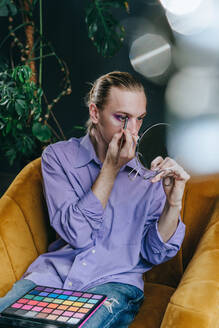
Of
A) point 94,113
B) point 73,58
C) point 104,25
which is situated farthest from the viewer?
point 73,58

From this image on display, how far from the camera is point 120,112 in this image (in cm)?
121

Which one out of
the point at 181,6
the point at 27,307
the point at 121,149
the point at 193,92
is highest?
the point at 181,6

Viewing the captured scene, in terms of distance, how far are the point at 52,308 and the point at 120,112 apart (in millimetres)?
603

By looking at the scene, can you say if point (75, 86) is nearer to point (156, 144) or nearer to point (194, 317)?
point (156, 144)

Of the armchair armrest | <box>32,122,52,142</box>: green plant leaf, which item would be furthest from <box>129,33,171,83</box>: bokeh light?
the armchair armrest

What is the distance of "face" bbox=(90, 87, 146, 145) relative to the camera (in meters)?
1.20

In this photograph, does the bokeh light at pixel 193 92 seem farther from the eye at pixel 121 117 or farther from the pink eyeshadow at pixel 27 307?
the pink eyeshadow at pixel 27 307

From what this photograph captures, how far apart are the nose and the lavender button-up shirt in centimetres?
18

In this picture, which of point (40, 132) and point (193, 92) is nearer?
point (193, 92)

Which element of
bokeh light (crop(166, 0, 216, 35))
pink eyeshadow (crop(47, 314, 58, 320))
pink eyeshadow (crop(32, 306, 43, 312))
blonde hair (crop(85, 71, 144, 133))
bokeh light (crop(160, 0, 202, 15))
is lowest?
pink eyeshadow (crop(47, 314, 58, 320))

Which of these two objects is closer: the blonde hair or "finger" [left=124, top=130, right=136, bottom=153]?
"finger" [left=124, top=130, right=136, bottom=153]

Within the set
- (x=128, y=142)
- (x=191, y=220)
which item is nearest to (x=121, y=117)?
(x=128, y=142)

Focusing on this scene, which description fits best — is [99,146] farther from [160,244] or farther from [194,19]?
[194,19]

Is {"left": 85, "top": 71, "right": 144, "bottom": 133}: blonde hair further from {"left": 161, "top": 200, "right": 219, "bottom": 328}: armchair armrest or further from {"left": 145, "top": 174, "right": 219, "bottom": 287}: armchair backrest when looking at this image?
{"left": 161, "top": 200, "right": 219, "bottom": 328}: armchair armrest
